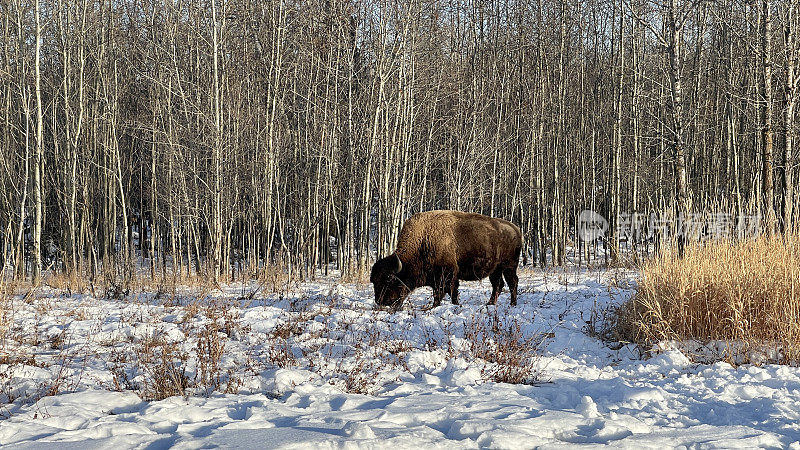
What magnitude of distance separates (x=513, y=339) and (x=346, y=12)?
11537 mm

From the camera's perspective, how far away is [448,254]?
914 centimetres

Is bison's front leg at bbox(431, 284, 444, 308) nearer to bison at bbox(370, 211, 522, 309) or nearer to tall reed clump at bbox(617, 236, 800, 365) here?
bison at bbox(370, 211, 522, 309)

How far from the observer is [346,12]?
1495cm

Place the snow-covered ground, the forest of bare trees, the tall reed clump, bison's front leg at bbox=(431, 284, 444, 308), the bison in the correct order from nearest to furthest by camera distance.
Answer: the snow-covered ground < the tall reed clump < bison's front leg at bbox=(431, 284, 444, 308) < the bison < the forest of bare trees

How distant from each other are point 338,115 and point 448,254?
8379 millimetres

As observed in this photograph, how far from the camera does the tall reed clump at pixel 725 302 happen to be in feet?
18.2

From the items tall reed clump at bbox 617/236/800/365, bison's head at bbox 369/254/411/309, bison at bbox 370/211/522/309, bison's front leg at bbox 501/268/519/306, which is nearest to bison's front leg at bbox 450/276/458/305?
bison at bbox 370/211/522/309

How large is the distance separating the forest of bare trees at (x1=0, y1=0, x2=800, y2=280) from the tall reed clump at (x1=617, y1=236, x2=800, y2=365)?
52.6 inches

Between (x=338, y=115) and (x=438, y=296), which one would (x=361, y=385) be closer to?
(x=438, y=296)

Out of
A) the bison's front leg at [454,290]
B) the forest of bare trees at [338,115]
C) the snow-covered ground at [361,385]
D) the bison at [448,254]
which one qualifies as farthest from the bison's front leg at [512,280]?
the forest of bare trees at [338,115]

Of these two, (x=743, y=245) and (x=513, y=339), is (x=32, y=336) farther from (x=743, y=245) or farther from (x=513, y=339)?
(x=743, y=245)

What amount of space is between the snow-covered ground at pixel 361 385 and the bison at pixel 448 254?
4.12 ft

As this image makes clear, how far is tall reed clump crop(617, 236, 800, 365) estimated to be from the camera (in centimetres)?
554

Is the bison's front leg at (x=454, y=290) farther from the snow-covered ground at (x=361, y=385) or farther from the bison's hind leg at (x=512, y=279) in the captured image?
the snow-covered ground at (x=361, y=385)
